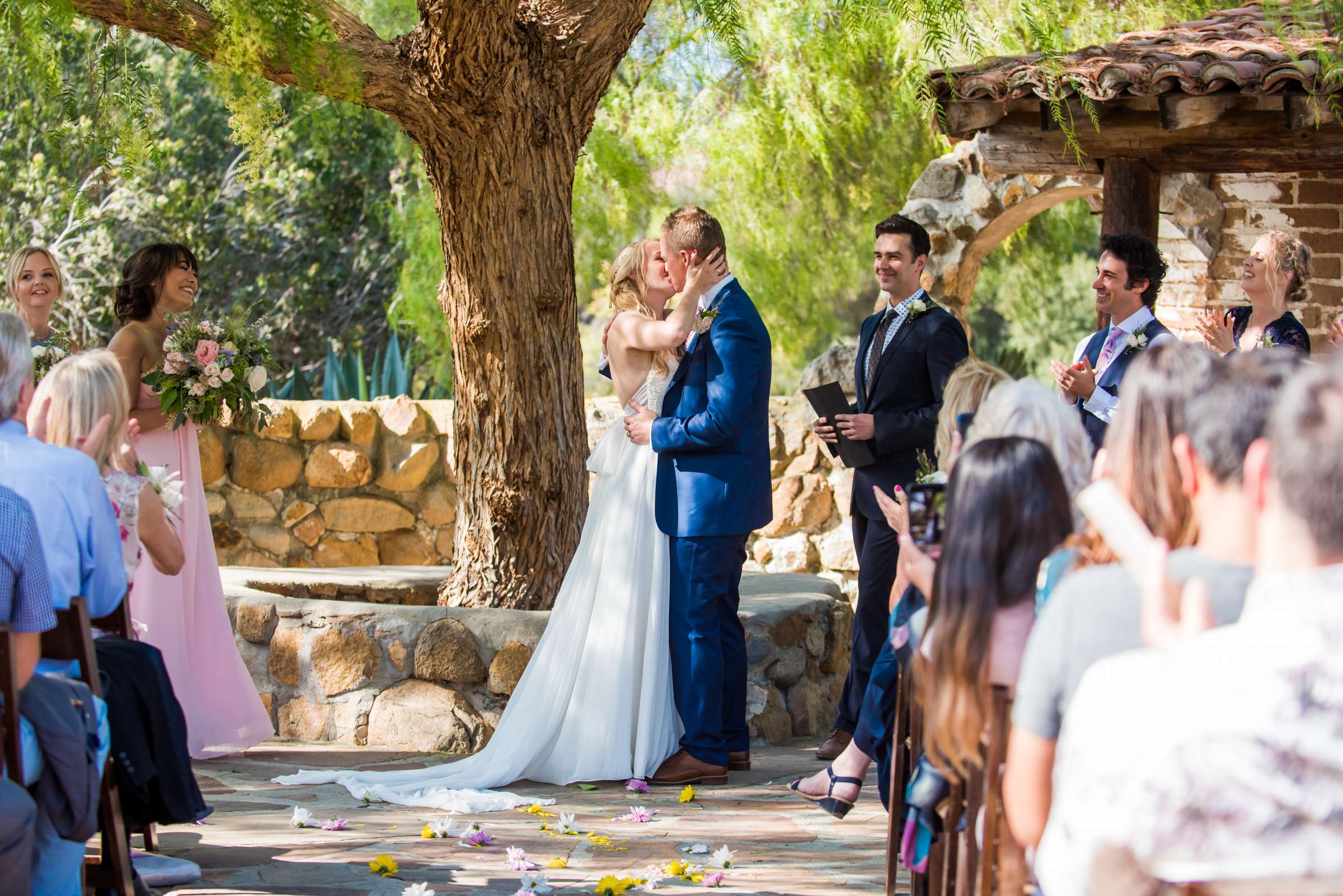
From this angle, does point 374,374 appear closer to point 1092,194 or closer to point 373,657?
point 373,657

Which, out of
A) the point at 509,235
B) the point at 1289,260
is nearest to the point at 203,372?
the point at 509,235

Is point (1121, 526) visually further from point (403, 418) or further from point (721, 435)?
point (403, 418)

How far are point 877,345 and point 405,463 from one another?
3738mm

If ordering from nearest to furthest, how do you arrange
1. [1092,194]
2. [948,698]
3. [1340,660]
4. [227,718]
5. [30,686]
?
1. [1340,660]
2. [948,698]
3. [30,686]
4. [227,718]
5. [1092,194]

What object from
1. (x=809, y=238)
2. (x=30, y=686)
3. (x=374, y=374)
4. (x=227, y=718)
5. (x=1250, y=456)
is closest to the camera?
(x=1250, y=456)

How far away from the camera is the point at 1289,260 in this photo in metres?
5.19

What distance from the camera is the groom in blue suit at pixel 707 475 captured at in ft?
15.6

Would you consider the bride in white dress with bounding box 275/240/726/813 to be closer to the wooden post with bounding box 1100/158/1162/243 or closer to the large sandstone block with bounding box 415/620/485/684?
the large sandstone block with bounding box 415/620/485/684

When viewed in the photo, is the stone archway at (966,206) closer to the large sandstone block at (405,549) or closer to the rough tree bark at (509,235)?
the large sandstone block at (405,549)

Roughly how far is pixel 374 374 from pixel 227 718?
186 inches

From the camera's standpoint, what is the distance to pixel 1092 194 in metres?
10.8

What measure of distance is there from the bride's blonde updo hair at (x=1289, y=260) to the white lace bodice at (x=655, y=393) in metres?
2.28

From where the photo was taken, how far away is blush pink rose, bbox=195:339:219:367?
525 cm

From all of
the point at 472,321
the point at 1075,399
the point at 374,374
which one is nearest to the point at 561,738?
the point at 472,321
